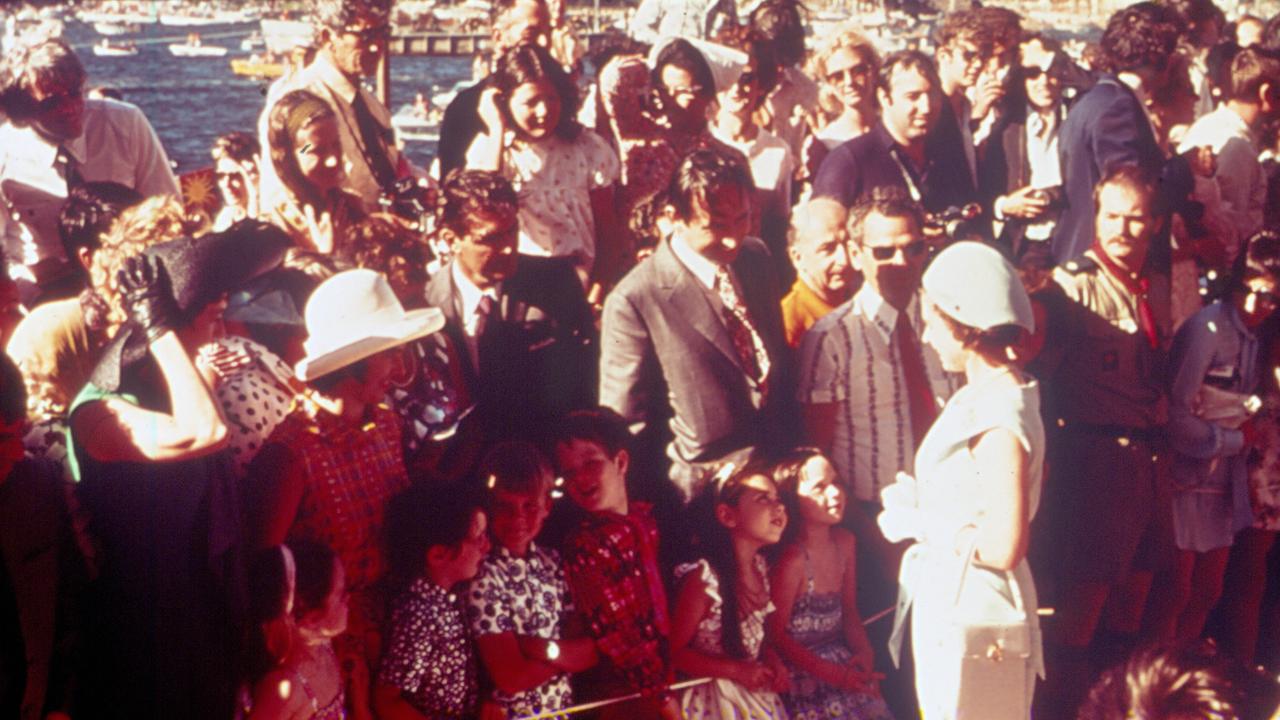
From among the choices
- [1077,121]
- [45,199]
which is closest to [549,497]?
[45,199]

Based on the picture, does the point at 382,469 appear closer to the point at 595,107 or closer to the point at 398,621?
the point at 398,621

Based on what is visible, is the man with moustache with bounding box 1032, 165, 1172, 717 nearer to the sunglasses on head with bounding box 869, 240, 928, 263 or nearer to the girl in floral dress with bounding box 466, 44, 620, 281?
the sunglasses on head with bounding box 869, 240, 928, 263

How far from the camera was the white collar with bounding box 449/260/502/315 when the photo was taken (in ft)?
12.7

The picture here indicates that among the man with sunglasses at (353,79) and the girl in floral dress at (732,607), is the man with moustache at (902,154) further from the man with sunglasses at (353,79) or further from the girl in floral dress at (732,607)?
the man with sunglasses at (353,79)

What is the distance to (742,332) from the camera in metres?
3.97

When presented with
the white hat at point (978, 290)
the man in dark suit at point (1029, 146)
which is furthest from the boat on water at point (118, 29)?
the white hat at point (978, 290)

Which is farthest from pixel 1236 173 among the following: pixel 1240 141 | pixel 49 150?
pixel 49 150

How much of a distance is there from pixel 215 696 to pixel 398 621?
1.51ft

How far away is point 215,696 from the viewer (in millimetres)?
2916

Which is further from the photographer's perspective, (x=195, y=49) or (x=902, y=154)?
(x=195, y=49)

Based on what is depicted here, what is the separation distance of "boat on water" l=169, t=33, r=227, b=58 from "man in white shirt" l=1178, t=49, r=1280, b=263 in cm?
6594

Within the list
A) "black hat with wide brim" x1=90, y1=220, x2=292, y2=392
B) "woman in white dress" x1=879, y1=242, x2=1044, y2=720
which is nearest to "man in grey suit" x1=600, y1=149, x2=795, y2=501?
"woman in white dress" x1=879, y1=242, x2=1044, y2=720

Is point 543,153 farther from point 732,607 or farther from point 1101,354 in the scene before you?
point 1101,354

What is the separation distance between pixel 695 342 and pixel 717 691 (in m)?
1.00
